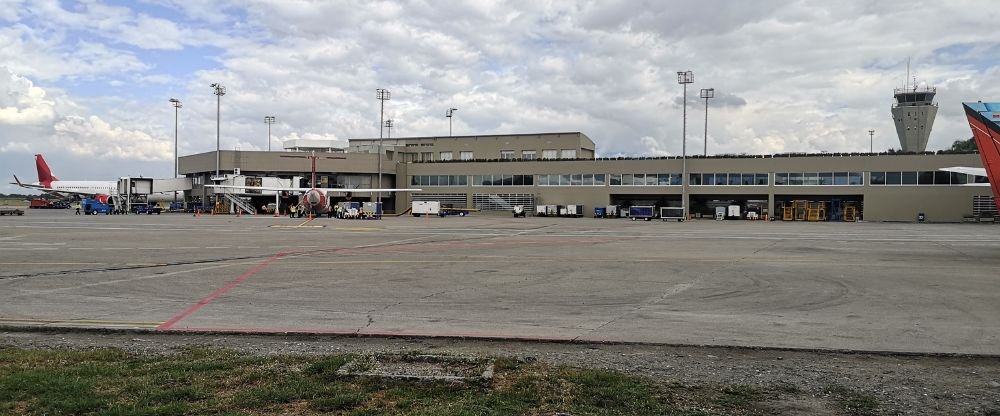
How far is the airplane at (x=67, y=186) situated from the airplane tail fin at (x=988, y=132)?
336 feet

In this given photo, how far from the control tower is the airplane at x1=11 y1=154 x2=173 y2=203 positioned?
12363cm

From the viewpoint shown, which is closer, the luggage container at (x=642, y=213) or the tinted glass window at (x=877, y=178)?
the tinted glass window at (x=877, y=178)

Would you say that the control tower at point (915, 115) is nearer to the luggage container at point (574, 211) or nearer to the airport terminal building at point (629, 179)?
the airport terminal building at point (629, 179)

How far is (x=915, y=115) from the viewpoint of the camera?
4402 inches

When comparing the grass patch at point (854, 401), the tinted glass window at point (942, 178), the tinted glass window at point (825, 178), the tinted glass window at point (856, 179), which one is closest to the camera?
the grass patch at point (854, 401)

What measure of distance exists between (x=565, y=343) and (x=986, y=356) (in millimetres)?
5775

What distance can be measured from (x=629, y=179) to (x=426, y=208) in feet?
88.3

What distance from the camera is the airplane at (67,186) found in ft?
322

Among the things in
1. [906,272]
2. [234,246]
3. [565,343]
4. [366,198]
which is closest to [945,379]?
[565,343]

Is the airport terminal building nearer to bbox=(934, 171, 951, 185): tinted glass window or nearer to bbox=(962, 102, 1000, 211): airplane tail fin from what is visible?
bbox=(934, 171, 951, 185): tinted glass window

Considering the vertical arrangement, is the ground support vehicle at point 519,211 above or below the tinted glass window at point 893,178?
below

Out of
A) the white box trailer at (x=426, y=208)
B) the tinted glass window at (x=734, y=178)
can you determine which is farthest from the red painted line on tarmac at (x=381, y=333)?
the tinted glass window at (x=734, y=178)

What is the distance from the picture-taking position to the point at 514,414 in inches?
239

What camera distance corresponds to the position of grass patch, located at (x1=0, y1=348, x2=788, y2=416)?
6211 millimetres
